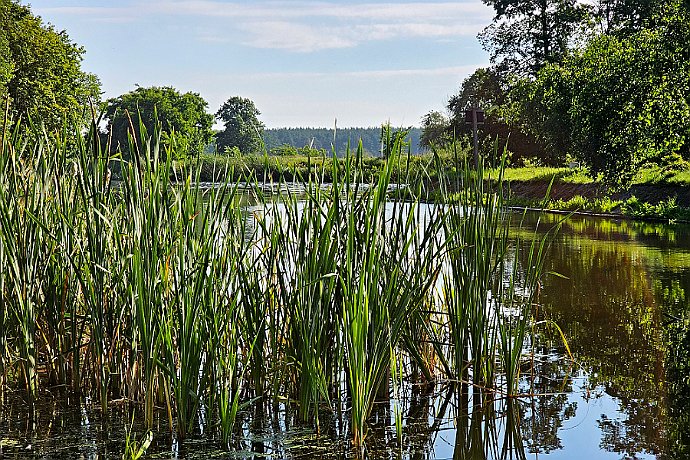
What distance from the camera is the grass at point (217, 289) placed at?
4012mm

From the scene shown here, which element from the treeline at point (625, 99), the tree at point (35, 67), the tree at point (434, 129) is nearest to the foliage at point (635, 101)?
the treeline at point (625, 99)

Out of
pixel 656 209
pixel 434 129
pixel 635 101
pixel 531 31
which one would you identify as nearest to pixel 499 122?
pixel 531 31

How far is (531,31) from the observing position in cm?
4141

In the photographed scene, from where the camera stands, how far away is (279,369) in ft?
14.5

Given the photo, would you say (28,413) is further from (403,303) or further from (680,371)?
(680,371)

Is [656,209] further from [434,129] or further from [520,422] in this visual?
[434,129]

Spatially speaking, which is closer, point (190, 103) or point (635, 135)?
point (635, 135)

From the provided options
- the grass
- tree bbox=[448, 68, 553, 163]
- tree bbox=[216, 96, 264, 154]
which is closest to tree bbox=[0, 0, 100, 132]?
tree bbox=[448, 68, 553, 163]

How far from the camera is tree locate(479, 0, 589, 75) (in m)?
39.9

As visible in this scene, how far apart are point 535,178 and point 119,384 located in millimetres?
29229

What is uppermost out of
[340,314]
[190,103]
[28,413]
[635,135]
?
[190,103]

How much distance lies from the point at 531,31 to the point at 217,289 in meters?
39.6

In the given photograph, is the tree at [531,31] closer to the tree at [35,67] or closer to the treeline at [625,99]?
the treeline at [625,99]

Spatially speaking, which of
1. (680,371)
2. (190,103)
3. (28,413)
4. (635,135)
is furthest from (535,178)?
(190,103)
